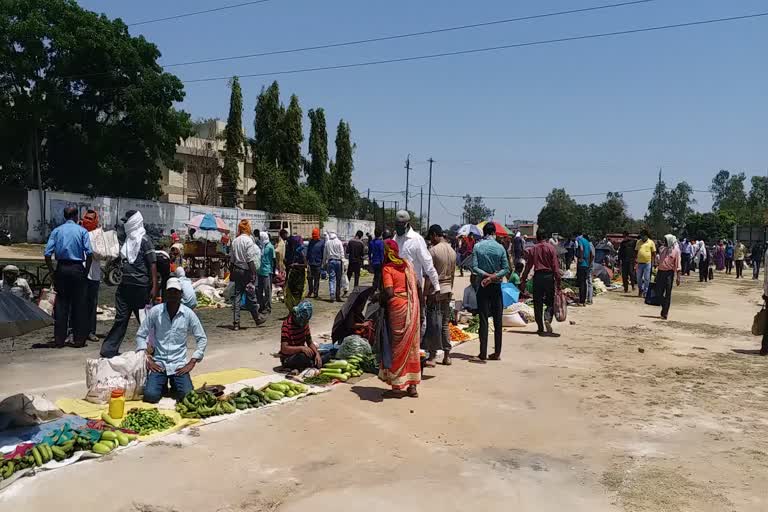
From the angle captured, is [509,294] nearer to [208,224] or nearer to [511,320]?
[511,320]

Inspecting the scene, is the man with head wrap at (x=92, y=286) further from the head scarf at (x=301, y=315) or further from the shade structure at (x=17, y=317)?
the shade structure at (x=17, y=317)

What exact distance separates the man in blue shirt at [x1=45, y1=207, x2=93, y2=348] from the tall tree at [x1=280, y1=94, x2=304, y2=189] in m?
36.6

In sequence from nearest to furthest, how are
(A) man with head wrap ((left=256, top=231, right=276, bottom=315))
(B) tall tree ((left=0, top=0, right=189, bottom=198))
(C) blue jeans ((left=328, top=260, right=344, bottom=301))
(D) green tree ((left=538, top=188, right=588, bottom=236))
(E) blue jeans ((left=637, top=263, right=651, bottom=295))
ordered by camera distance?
(A) man with head wrap ((left=256, top=231, right=276, bottom=315))
(C) blue jeans ((left=328, top=260, right=344, bottom=301))
(E) blue jeans ((left=637, top=263, right=651, bottom=295))
(B) tall tree ((left=0, top=0, right=189, bottom=198))
(D) green tree ((left=538, top=188, right=588, bottom=236))

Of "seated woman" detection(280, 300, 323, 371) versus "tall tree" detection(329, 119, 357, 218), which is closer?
"seated woman" detection(280, 300, 323, 371)

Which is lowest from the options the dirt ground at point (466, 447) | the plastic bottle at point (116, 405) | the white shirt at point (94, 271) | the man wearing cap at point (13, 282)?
the dirt ground at point (466, 447)

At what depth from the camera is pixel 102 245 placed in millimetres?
9328

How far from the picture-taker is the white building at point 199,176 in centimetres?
4785

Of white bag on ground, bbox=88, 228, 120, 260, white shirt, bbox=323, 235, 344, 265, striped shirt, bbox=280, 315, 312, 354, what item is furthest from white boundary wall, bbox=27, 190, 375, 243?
striped shirt, bbox=280, 315, 312, 354

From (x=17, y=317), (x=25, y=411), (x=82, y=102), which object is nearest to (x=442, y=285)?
(x=25, y=411)

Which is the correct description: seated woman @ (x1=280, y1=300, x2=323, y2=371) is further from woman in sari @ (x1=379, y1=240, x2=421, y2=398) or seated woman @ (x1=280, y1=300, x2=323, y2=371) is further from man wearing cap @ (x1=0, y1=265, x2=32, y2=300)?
man wearing cap @ (x1=0, y1=265, x2=32, y2=300)

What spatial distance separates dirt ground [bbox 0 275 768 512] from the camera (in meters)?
4.42

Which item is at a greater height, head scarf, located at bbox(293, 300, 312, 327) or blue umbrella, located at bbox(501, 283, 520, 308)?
head scarf, located at bbox(293, 300, 312, 327)

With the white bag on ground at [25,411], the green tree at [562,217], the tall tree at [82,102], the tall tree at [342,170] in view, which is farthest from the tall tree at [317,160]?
the white bag on ground at [25,411]

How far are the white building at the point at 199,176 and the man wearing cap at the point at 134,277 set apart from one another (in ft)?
132
